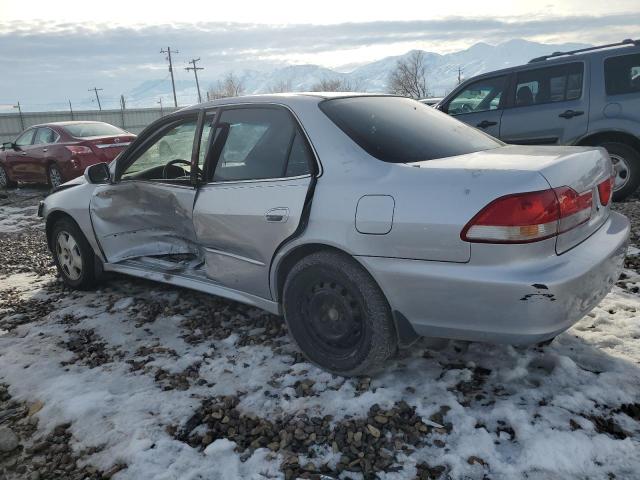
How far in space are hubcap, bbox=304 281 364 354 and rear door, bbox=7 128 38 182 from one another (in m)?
10.3

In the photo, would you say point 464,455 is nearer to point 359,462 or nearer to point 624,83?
point 359,462

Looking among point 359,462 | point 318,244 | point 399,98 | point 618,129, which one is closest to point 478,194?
point 318,244

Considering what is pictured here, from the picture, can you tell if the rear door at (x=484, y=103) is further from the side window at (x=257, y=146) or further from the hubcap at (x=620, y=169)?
the side window at (x=257, y=146)

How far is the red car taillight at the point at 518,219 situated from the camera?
2.23 metres

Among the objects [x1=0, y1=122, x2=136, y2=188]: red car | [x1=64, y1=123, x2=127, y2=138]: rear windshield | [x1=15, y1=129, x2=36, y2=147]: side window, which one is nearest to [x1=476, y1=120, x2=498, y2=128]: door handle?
[x1=0, y1=122, x2=136, y2=188]: red car

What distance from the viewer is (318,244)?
2.81m

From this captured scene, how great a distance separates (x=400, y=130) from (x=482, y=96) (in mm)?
4571

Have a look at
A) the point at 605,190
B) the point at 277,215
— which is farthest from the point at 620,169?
the point at 277,215

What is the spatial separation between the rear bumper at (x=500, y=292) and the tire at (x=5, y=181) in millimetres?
12358

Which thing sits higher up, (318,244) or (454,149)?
(454,149)

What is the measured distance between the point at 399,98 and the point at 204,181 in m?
1.48

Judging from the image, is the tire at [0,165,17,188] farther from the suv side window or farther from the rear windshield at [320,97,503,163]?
the rear windshield at [320,97,503,163]

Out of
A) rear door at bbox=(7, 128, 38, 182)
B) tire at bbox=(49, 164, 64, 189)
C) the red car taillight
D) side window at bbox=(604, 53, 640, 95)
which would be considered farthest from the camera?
rear door at bbox=(7, 128, 38, 182)

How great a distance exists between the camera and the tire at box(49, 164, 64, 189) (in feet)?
34.3
